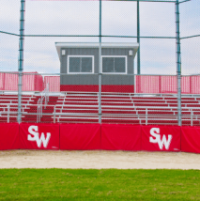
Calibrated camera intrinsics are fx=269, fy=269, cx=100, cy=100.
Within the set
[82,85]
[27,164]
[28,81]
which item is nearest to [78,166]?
[27,164]

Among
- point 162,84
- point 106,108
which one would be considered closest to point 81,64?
point 106,108

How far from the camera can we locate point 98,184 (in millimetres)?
5434

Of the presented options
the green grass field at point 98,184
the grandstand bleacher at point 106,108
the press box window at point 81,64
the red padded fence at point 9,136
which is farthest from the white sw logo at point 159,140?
the press box window at point 81,64

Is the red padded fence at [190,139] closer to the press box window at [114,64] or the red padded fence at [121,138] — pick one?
the red padded fence at [121,138]

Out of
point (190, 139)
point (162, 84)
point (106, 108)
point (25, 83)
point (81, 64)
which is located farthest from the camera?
point (81, 64)

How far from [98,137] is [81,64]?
8.58 meters

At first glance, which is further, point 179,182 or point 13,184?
point 179,182

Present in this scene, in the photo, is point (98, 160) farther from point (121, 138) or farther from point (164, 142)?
point (164, 142)

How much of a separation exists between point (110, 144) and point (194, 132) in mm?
3213

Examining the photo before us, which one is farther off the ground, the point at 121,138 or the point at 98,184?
the point at 121,138

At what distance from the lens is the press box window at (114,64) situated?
17959 millimetres

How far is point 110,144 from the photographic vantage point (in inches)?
412

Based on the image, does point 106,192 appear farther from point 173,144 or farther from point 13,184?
point 173,144

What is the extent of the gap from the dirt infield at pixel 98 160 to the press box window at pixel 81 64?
29.1 ft
